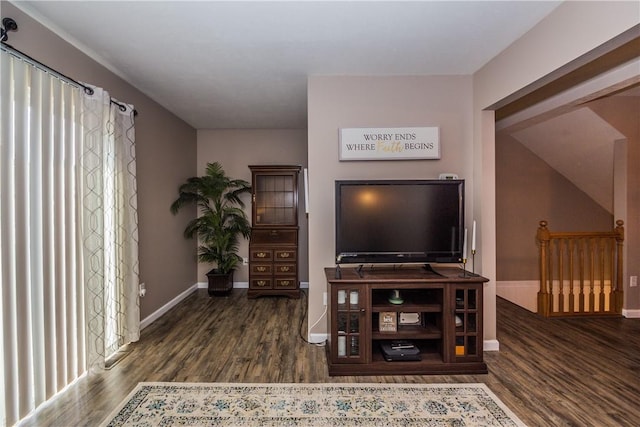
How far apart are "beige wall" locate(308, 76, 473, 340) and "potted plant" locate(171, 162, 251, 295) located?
212cm

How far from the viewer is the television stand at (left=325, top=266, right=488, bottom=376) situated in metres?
2.30

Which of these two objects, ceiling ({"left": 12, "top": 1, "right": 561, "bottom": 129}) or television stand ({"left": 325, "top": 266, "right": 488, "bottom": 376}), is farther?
television stand ({"left": 325, "top": 266, "right": 488, "bottom": 376})

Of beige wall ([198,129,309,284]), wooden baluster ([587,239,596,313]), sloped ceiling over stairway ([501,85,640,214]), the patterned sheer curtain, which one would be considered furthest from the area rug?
sloped ceiling over stairway ([501,85,640,214])

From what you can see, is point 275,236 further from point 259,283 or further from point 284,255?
point 259,283

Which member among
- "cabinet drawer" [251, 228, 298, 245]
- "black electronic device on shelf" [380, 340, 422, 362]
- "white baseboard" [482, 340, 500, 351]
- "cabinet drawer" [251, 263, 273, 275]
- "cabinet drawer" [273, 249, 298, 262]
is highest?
"cabinet drawer" [251, 228, 298, 245]

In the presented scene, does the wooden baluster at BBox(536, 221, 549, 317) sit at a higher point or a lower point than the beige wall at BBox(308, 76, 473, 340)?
lower

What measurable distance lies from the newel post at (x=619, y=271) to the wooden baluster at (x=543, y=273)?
76cm

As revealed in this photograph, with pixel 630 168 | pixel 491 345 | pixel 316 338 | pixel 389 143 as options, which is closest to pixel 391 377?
pixel 316 338

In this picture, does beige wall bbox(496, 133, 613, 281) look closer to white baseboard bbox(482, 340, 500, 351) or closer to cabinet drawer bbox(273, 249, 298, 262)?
white baseboard bbox(482, 340, 500, 351)

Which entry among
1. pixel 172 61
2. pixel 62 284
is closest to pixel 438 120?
pixel 172 61

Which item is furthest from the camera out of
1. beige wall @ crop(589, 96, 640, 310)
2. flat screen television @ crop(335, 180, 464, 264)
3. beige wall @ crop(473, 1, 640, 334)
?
beige wall @ crop(589, 96, 640, 310)

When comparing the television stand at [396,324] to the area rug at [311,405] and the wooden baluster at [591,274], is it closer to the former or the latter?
the area rug at [311,405]

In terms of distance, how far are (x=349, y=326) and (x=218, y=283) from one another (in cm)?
266

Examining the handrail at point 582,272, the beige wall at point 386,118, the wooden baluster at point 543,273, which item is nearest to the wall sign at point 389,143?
the beige wall at point 386,118
